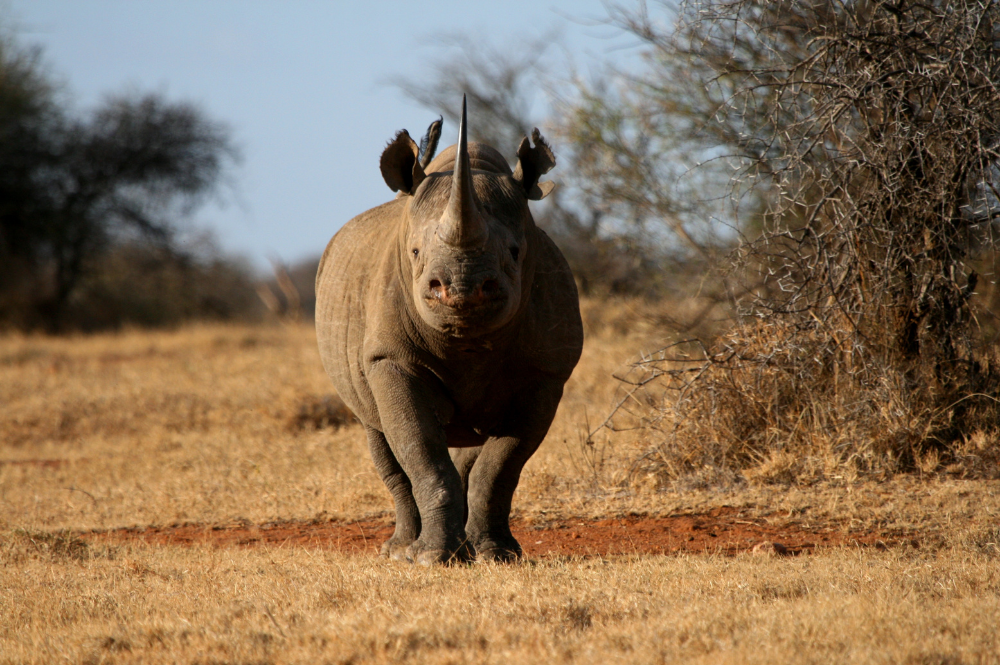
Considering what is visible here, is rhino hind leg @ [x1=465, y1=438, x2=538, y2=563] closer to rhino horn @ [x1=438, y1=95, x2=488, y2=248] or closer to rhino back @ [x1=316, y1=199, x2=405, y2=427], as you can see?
rhino back @ [x1=316, y1=199, x2=405, y2=427]

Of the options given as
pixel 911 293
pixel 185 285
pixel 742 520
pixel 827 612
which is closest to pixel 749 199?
pixel 911 293

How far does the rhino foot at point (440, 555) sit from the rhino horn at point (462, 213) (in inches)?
56.6

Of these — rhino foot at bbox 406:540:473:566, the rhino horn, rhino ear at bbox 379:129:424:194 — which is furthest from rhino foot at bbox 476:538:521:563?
rhino ear at bbox 379:129:424:194

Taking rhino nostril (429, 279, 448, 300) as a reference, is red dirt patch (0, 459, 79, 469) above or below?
below

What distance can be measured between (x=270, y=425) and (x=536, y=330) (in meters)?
5.87

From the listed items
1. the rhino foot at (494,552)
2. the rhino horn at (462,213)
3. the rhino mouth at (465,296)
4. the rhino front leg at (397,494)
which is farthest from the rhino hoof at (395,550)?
the rhino horn at (462,213)

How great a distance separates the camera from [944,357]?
22.2ft

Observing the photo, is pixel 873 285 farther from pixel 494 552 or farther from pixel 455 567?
pixel 455 567

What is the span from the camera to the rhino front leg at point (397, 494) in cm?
558

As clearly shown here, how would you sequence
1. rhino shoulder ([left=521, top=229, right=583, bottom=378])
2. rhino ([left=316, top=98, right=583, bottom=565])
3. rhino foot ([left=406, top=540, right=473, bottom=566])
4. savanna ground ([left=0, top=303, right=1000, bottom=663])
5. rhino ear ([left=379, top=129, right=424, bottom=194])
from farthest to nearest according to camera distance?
rhino shoulder ([left=521, top=229, right=583, bottom=378])
rhino ear ([left=379, top=129, right=424, bottom=194])
rhino foot ([left=406, top=540, right=473, bottom=566])
rhino ([left=316, top=98, right=583, bottom=565])
savanna ground ([left=0, top=303, right=1000, bottom=663])

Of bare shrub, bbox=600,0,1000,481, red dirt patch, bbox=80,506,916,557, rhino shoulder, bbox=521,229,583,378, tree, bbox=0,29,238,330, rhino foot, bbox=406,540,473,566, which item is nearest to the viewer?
rhino foot, bbox=406,540,473,566

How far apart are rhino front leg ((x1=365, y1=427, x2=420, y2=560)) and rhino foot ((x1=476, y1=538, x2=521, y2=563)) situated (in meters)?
0.63

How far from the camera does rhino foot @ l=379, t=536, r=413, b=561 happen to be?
527 cm

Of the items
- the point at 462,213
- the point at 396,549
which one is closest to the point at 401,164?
the point at 462,213
